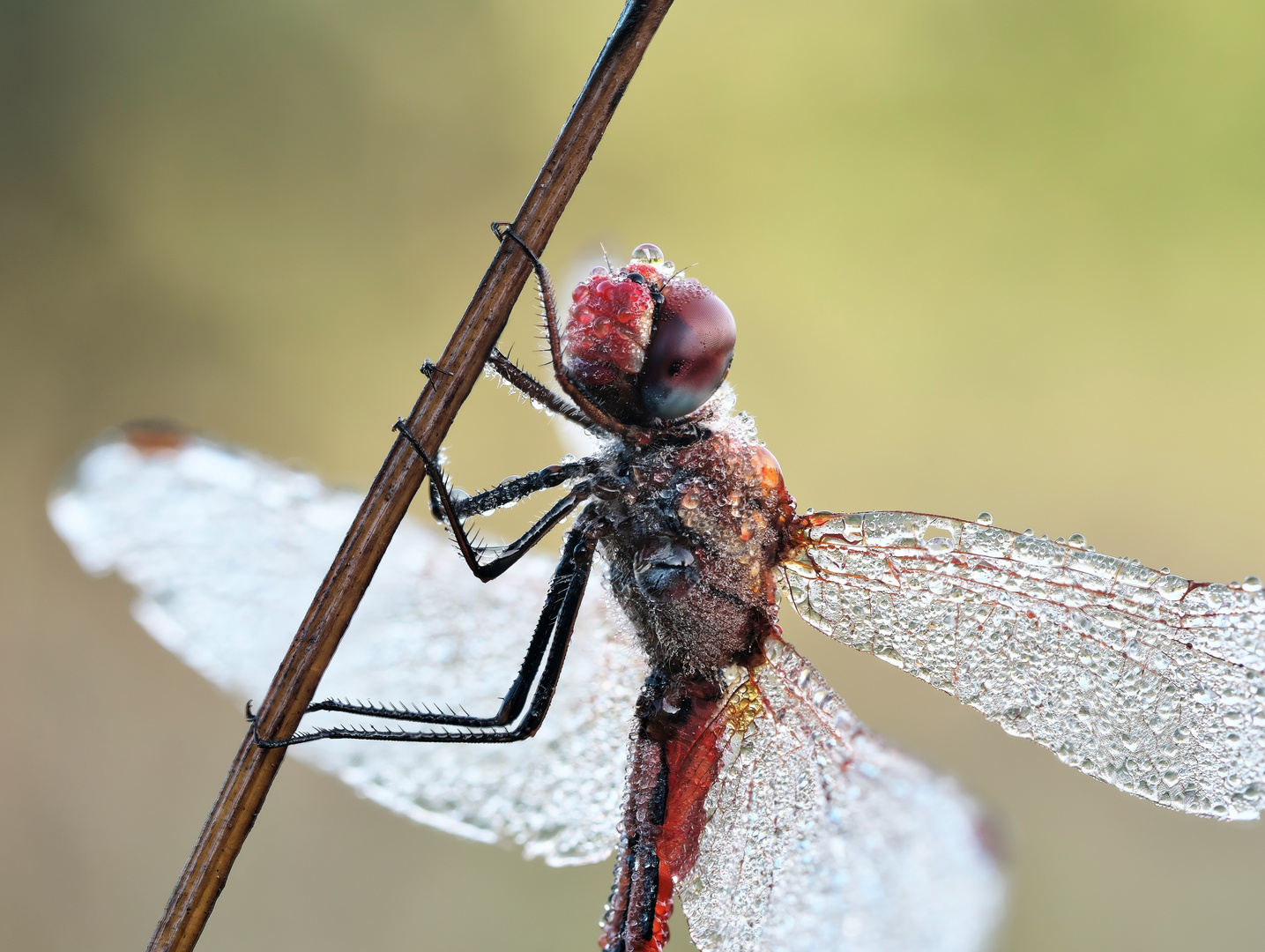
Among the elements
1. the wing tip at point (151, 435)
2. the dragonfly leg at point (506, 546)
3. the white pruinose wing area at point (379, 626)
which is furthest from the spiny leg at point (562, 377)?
the wing tip at point (151, 435)

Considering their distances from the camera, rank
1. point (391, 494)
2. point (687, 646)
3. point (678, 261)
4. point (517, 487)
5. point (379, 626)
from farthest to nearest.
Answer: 1. point (678, 261)
2. point (379, 626)
3. point (687, 646)
4. point (517, 487)
5. point (391, 494)

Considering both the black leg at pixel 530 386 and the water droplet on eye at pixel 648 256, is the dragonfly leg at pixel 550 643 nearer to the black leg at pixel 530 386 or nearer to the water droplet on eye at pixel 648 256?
the black leg at pixel 530 386

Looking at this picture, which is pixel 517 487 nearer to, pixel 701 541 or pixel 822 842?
pixel 701 541


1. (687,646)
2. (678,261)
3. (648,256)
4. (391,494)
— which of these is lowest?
(391,494)

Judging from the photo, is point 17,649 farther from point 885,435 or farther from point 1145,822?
point 1145,822

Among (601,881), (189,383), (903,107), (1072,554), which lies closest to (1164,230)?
(903,107)

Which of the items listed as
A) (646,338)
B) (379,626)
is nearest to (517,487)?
(646,338)
